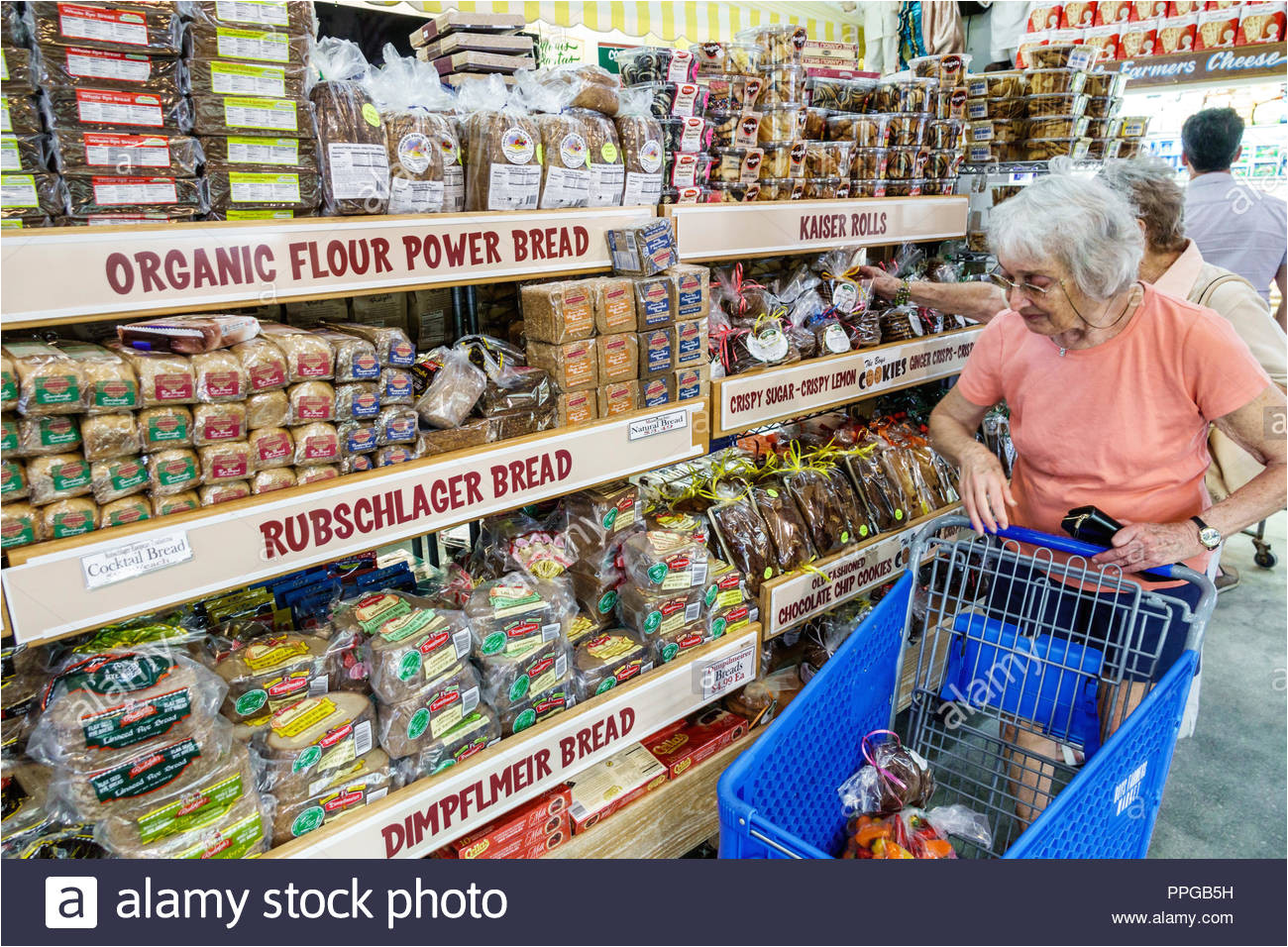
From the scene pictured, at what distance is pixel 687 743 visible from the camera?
2.42 meters

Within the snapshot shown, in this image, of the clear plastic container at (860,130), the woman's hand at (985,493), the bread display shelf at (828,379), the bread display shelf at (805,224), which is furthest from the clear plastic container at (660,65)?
the woman's hand at (985,493)

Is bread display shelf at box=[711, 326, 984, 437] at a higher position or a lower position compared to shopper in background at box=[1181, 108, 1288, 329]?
lower

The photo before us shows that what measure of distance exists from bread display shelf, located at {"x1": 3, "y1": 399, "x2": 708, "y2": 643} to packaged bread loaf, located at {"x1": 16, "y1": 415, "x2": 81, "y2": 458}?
0.15 m

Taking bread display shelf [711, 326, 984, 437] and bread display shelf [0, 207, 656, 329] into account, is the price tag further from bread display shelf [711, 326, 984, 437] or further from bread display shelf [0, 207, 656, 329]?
bread display shelf [711, 326, 984, 437]

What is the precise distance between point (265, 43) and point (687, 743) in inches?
79.0

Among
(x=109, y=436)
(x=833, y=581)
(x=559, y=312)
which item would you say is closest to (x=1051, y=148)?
(x=833, y=581)

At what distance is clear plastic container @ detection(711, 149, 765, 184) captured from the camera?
7.85ft

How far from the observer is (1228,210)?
4.14 metres

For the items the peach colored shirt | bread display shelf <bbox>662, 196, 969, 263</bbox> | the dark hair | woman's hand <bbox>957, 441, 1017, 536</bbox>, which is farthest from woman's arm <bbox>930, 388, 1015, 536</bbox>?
the dark hair

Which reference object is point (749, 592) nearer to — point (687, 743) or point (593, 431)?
point (687, 743)

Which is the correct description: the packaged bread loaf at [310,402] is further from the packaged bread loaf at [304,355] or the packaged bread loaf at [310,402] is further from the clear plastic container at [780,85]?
the clear plastic container at [780,85]

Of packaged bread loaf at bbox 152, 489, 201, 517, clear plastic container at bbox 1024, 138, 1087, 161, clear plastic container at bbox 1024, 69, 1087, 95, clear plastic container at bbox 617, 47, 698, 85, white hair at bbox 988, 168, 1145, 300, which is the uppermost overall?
clear plastic container at bbox 1024, 69, 1087, 95

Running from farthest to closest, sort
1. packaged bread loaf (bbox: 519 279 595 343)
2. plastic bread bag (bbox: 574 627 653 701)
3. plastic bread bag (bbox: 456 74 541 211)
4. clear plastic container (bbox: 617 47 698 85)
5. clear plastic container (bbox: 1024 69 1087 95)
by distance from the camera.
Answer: clear plastic container (bbox: 1024 69 1087 95), clear plastic container (bbox: 617 47 698 85), plastic bread bag (bbox: 574 627 653 701), packaged bread loaf (bbox: 519 279 595 343), plastic bread bag (bbox: 456 74 541 211)

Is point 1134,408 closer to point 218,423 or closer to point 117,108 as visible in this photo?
point 218,423
